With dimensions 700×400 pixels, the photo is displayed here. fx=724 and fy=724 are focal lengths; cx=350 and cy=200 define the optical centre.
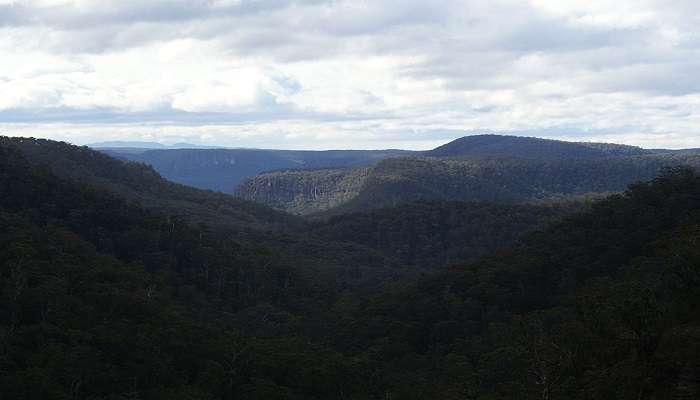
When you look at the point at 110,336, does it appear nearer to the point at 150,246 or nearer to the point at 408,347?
the point at 408,347

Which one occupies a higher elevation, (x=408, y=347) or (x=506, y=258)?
(x=506, y=258)

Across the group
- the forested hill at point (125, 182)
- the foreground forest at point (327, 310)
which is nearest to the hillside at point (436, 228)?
the foreground forest at point (327, 310)

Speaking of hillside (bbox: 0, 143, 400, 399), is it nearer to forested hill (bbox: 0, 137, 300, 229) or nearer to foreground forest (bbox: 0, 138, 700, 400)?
foreground forest (bbox: 0, 138, 700, 400)

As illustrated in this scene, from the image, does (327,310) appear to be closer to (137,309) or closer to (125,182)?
(137,309)

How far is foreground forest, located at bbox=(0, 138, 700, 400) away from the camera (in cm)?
3850

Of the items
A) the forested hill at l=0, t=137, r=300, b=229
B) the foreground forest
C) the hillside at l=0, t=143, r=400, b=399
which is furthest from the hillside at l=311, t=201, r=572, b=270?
the hillside at l=0, t=143, r=400, b=399

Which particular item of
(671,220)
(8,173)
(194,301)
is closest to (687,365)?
(671,220)

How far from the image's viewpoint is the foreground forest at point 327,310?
38500mm

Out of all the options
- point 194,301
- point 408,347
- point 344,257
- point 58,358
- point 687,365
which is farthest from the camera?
point 344,257

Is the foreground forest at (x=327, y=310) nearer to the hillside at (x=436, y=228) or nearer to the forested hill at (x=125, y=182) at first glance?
the hillside at (x=436, y=228)

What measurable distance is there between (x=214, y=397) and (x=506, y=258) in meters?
52.0

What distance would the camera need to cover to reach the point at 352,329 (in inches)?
3182

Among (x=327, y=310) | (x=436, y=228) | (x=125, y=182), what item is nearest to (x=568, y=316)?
(x=327, y=310)

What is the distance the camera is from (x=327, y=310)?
97625 millimetres
